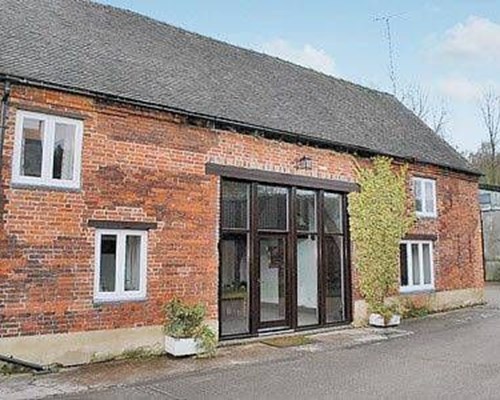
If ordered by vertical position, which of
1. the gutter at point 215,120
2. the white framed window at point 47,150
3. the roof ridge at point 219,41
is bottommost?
the white framed window at point 47,150

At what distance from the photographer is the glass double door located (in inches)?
441

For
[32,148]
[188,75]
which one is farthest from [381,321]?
[32,148]

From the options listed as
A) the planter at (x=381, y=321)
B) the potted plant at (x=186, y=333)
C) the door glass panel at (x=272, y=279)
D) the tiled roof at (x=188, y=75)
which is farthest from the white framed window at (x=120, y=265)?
the planter at (x=381, y=321)

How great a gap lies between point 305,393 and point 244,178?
5.48 metres

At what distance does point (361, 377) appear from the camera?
8.04 m

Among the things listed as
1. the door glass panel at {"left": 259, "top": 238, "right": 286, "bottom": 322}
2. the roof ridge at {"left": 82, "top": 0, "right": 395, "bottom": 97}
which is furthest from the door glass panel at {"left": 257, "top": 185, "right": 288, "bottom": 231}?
the roof ridge at {"left": 82, "top": 0, "right": 395, "bottom": 97}

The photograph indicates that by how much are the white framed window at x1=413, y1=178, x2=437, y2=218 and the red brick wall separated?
18.4ft

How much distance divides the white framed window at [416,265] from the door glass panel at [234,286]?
5.91 meters

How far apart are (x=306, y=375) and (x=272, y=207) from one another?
4.68 metres

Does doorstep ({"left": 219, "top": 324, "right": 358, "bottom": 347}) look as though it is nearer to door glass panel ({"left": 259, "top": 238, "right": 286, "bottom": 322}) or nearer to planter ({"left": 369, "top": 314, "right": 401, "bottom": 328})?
door glass panel ({"left": 259, "top": 238, "right": 286, "bottom": 322})

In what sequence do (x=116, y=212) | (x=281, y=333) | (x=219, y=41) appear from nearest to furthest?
(x=116, y=212), (x=281, y=333), (x=219, y=41)

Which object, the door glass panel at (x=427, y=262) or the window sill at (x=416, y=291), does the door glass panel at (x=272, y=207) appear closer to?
the window sill at (x=416, y=291)

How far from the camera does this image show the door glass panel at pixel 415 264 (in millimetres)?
15566

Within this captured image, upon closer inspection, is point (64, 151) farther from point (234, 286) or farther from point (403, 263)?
point (403, 263)
